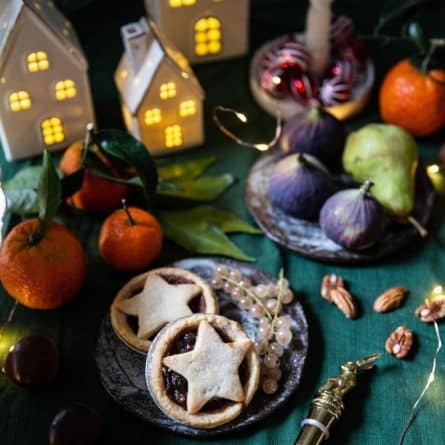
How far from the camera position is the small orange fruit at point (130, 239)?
983 mm

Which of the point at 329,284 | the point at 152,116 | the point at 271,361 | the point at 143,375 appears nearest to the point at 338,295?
the point at 329,284

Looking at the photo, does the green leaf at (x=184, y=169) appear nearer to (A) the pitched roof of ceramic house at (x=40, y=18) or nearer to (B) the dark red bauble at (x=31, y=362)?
(A) the pitched roof of ceramic house at (x=40, y=18)

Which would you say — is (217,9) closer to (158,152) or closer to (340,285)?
(158,152)

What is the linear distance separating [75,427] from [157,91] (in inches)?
18.9

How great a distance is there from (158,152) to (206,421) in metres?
0.46

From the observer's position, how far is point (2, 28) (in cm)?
104

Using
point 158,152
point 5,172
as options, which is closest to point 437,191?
point 158,152

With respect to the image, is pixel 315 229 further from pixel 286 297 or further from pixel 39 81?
pixel 39 81

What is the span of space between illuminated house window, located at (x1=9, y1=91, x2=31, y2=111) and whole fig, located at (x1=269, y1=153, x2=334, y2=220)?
361 millimetres

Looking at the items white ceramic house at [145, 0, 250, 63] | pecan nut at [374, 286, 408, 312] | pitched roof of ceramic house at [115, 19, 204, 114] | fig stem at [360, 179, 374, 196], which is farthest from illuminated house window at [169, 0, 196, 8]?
pecan nut at [374, 286, 408, 312]

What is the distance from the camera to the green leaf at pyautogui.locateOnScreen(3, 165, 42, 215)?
3.47ft

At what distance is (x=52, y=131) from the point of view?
3.77ft

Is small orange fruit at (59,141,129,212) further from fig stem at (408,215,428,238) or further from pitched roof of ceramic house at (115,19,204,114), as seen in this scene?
fig stem at (408,215,428,238)

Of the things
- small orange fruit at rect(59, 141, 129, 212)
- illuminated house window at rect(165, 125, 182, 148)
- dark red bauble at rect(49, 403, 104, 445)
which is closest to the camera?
dark red bauble at rect(49, 403, 104, 445)
